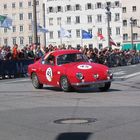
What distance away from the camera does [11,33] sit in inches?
5054

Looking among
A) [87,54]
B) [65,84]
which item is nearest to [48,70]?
[65,84]

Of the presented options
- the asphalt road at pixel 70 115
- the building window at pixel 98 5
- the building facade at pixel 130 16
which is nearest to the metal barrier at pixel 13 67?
the asphalt road at pixel 70 115

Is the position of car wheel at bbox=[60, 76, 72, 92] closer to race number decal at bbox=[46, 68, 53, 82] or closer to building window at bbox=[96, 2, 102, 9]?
race number decal at bbox=[46, 68, 53, 82]

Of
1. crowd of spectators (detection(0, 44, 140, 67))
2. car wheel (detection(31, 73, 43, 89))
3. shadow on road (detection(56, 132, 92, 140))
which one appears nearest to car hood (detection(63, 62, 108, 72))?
car wheel (detection(31, 73, 43, 89))

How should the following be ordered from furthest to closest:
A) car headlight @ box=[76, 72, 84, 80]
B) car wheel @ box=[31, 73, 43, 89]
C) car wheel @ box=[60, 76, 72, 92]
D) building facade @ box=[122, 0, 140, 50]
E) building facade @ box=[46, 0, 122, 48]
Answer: building facade @ box=[122, 0, 140, 50]
building facade @ box=[46, 0, 122, 48]
car wheel @ box=[31, 73, 43, 89]
car wheel @ box=[60, 76, 72, 92]
car headlight @ box=[76, 72, 84, 80]

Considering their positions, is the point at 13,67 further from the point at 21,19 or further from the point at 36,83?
the point at 21,19

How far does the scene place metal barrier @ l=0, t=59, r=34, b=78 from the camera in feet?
94.2

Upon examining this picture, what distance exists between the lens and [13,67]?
29.5m

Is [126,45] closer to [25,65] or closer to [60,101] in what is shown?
[25,65]

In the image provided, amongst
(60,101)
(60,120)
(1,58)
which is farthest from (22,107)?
(1,58)

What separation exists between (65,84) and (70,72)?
621mm

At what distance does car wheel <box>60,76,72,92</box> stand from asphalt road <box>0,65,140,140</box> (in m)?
0.36

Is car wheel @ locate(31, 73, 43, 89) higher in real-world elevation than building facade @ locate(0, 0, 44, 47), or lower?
lower

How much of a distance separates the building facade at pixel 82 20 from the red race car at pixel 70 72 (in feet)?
308
